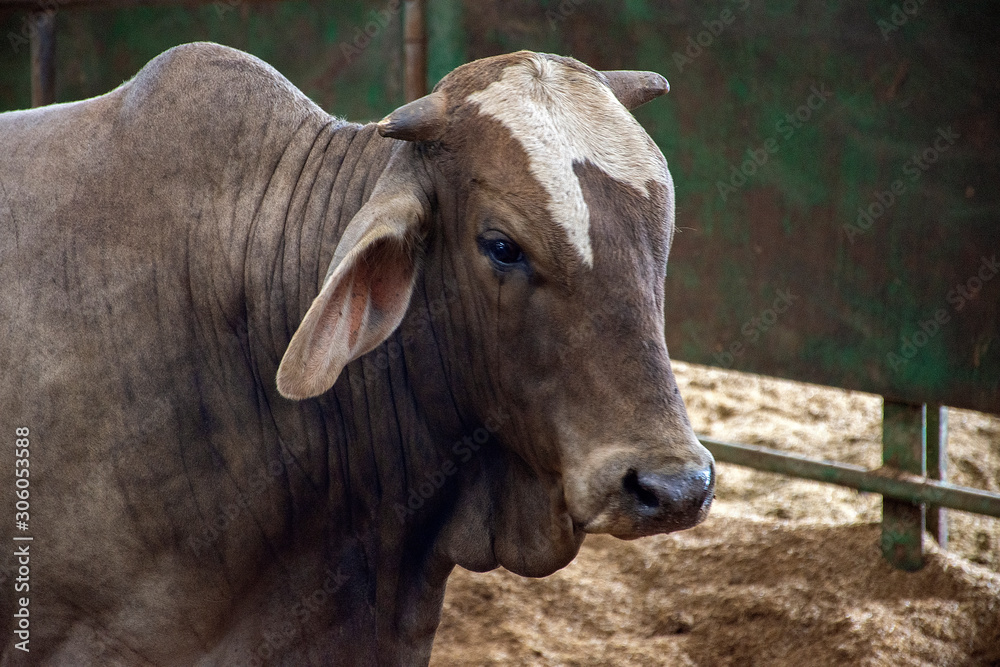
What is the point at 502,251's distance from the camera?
6.71 feet

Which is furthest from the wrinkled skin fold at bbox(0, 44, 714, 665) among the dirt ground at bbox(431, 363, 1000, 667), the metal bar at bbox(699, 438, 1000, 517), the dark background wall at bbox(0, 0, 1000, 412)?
the metal bar at bbox(699, 438, 1000, 517)

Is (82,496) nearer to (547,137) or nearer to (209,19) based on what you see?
(547,137)

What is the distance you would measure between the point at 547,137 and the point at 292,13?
11.5ft

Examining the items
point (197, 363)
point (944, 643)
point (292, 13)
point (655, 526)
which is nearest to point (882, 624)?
point (944, 643)

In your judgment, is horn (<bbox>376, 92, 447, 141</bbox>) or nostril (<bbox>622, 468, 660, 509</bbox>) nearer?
nostril (<bbox>622, 468, 660, 509</bbox>)

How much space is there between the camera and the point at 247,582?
2.35 m

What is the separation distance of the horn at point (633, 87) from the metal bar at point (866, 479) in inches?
80.2

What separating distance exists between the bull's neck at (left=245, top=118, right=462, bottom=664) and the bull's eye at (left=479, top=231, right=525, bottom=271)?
174 mm

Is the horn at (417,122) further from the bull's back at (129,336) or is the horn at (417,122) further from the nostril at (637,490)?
the nostril at (637,490)

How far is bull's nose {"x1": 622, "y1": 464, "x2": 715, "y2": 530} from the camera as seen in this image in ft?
6.09

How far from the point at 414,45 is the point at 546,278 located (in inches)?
114

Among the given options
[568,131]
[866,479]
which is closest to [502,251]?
[568,131]

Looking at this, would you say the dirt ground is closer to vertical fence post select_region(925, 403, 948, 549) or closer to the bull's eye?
vertical fence post select_region(925, 403, 948, 549)

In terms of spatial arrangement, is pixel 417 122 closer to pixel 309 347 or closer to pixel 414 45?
pixel 309 347
